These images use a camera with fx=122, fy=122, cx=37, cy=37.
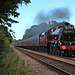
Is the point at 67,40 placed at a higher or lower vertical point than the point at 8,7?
lower

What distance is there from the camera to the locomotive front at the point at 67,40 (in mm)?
12547

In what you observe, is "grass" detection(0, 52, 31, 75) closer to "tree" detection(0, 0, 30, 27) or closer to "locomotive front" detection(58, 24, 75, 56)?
"tree" detection(0, 0, 30, 27)

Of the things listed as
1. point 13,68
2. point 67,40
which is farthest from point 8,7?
point 67,40

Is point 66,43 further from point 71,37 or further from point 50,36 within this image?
point 50,36

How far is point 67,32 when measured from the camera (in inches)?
531

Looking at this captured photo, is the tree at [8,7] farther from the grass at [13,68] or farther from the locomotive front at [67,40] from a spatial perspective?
the locomotive front at [67,40]

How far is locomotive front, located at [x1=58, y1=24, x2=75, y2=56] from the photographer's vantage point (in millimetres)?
12547

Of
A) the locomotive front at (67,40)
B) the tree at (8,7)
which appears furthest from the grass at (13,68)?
the locomotive front at (67,40)

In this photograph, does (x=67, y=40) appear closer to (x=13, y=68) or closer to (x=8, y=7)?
(x=13, y=68)

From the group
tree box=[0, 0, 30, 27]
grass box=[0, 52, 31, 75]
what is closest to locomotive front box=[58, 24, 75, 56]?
grass box=[0, 52, 31, 75]

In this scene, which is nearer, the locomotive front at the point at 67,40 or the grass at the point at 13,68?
the grass at the point at 13,68

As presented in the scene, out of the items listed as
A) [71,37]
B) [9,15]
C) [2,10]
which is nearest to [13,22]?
[9,15]

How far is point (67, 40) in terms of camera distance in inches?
521

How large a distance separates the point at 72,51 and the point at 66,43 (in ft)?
3.51
